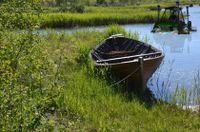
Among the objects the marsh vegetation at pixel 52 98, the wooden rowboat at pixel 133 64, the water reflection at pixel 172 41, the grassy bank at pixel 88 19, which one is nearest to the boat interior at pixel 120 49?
the wooden rowboat at pixel 133 64

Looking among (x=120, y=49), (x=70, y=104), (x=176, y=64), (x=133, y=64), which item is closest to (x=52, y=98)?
(x=70, y=104)

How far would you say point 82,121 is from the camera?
8000 millimetres

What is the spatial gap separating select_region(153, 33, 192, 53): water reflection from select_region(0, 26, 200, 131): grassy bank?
12.5 m

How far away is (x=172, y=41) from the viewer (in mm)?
28172

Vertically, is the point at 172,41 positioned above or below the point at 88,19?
below

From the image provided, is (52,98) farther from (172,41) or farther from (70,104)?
(172,41)

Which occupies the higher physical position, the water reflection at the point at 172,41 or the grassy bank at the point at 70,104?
the grassy bank at the point at 70,104

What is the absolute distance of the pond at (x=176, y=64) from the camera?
13219mm

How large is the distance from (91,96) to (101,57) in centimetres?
467

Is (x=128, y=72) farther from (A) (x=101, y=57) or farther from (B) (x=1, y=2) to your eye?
(B) (x=1, y=2)

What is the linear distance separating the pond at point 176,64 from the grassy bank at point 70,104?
196cm

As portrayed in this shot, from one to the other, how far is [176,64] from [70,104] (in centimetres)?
1075

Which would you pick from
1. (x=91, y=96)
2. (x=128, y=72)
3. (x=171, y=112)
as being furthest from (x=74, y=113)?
(x=128, y=72)

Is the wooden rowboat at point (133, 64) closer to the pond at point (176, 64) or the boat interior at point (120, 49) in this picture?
→ the boat interior at point (120, 49)
